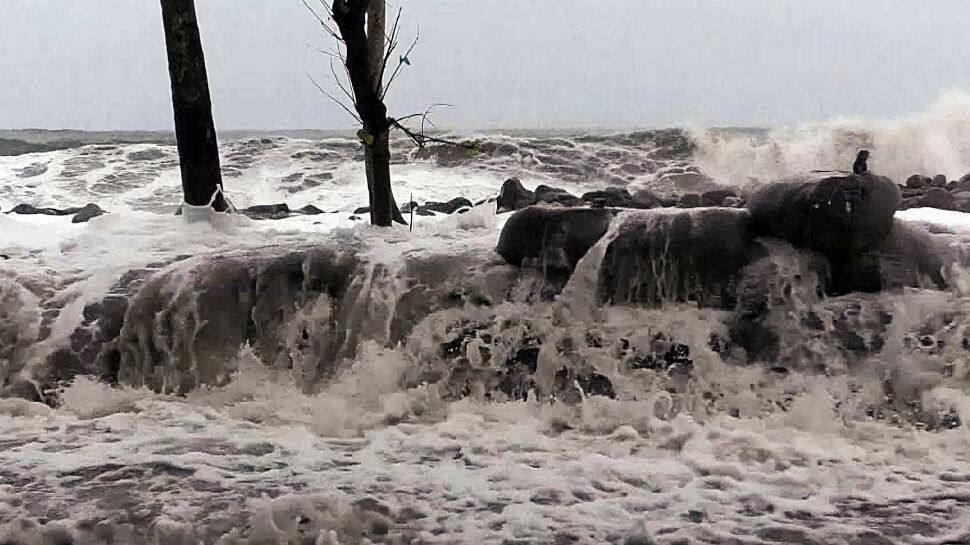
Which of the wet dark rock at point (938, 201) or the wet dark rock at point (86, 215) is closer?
the wet dark rock at point (938, 201)

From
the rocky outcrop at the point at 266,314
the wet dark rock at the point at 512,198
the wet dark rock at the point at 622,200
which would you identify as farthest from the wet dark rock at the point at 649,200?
the rocky outcrop at the point at 266,314

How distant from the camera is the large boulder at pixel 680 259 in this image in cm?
434

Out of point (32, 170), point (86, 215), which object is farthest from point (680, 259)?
point (32, 170)

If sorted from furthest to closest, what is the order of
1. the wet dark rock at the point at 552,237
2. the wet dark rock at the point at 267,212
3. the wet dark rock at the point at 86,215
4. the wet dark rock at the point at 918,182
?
the wet dark rock at the point at 267,212
the wet dark rock at the point at 86,215
the wet dark rock at the point at 918,182
the wet dark rock at the point at 552,237

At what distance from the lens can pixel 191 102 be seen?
20.0 feet

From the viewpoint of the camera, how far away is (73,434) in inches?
147

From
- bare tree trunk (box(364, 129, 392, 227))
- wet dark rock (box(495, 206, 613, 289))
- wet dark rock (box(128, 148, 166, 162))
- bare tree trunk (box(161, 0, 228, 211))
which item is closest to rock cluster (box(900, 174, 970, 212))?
wet dark rock (box(495, 206, 613, 289))

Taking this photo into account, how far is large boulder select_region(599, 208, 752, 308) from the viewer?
14.3 feet

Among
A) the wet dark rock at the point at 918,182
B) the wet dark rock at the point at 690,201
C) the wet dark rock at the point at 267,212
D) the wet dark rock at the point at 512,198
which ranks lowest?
the wet dark rock at the point at 267,212

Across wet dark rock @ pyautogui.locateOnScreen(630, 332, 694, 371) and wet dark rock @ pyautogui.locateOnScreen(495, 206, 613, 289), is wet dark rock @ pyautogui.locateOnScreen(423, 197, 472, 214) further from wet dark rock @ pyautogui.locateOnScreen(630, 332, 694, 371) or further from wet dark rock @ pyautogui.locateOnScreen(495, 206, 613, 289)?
wet dark rock @ pyautogui.locateOnScreen(630, 332, 694, 371)

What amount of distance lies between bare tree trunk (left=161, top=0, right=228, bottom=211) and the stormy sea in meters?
0.21

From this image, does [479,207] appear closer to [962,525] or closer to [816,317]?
[816,317]

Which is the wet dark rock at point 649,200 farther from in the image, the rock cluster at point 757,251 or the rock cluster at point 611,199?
the rock cluster at point 757,251

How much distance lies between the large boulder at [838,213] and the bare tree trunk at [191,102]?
3.76 metres
